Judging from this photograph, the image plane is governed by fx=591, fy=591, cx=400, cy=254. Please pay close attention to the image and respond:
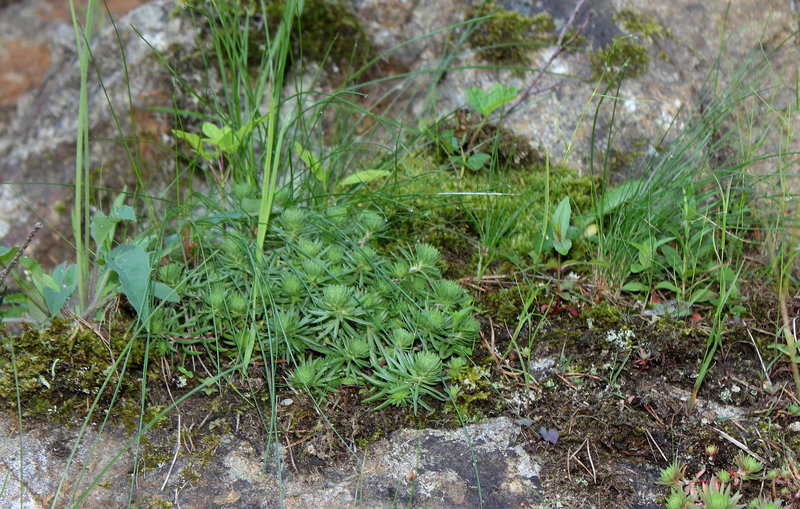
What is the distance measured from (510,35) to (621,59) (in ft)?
1.92

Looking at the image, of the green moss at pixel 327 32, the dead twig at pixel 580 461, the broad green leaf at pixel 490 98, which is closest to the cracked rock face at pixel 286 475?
the dead twig at pixel 580 461

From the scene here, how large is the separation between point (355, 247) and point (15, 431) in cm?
122

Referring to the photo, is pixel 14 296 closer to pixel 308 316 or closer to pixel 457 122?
pixel 308 316

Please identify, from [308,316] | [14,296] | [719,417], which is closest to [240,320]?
[308,316]

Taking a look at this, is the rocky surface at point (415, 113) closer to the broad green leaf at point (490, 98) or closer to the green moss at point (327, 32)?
the green moss at point (327, 32)

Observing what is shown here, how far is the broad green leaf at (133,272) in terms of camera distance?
1918 millimetres

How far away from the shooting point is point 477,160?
2.71 meters

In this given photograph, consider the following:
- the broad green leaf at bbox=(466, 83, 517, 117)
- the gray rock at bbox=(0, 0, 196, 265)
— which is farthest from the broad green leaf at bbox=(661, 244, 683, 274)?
the gray rock at bbox=(0, 0, 196, 265)

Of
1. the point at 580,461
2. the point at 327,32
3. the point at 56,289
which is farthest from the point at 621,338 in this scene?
the point at 327,32

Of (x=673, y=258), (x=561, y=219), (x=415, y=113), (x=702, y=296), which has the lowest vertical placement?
(x=702, y=296)

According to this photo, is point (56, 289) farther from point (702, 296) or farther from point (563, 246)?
point (702, 296)

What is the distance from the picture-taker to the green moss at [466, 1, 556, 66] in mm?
3111

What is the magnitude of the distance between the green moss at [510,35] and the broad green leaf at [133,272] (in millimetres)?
2051

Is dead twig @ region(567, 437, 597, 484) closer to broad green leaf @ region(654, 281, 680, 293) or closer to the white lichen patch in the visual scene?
the white lichen patch
